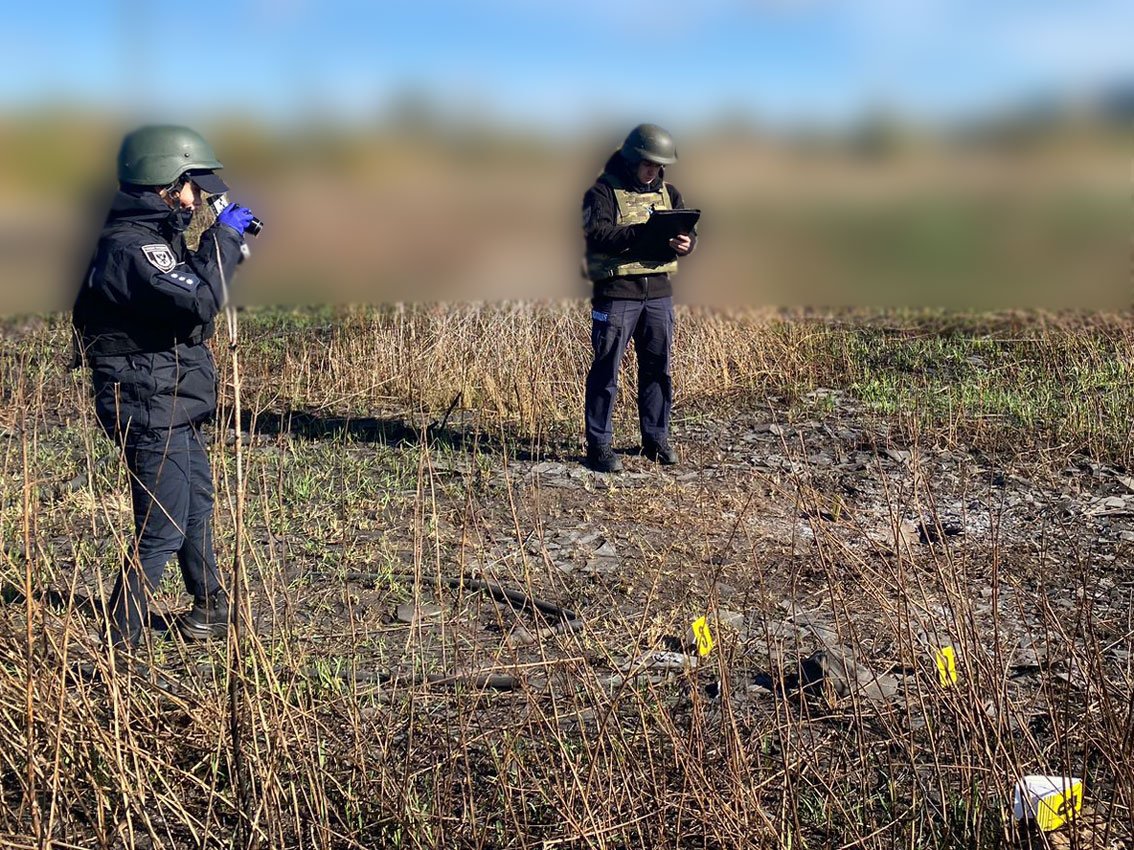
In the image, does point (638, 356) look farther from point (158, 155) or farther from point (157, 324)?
point (158, 155)

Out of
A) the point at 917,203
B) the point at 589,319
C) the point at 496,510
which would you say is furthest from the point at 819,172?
the point at 589,319

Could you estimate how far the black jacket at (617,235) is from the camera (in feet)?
19.8

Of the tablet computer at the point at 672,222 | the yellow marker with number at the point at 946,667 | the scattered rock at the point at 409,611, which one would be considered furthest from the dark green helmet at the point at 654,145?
the yellow marker with number at the point at 946,667

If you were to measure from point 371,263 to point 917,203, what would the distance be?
7.32ft

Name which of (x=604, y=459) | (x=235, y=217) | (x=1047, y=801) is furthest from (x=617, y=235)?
(x=1047, y=801)

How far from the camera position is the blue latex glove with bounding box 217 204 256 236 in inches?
150

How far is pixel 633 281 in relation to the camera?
20.3 feet

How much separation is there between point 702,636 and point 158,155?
7.39ft

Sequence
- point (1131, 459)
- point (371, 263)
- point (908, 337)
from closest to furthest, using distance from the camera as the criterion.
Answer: point (371, 263)
point (1131, 459)
point (908, 337)

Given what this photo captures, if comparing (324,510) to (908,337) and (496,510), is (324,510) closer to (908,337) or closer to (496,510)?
(496,510)

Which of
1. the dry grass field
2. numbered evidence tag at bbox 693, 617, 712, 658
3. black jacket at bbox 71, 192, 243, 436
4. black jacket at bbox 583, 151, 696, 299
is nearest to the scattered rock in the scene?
the dry grass field

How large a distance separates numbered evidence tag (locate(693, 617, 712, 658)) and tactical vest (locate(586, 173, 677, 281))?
3485mm

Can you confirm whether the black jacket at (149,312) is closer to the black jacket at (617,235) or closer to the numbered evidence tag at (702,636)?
the numbered evidence tag at (702,636)

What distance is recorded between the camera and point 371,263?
4887 mm
